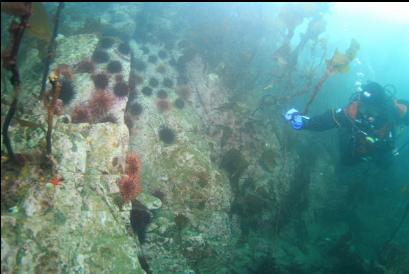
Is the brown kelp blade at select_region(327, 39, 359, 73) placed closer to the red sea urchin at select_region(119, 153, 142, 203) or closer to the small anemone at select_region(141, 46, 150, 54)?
the red sea urchin at select_region(119, 153, 142, 203)

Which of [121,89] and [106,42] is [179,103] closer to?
[121,89]

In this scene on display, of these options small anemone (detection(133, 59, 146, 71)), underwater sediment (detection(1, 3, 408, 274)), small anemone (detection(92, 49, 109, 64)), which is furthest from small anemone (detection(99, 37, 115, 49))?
small anemone (detection(133, 59, 146, 71))

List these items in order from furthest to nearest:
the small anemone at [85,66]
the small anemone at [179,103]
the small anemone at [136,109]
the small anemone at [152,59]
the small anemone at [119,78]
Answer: the small anemone at [152,59], the small anemone at [179,103], the small anemone at [136,109], the small anemone at [119,78], the small anemone at [85,66]

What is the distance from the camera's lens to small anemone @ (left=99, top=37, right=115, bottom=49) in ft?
38.8

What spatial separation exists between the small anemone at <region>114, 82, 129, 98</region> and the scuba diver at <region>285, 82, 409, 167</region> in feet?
17.6

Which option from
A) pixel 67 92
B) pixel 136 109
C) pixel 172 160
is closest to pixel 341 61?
pixel 172 160

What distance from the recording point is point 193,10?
60.8 feet

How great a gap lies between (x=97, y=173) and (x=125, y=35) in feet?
28.5

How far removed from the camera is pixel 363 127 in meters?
11.2

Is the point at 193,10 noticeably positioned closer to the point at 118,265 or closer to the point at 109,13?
the point at 109,13

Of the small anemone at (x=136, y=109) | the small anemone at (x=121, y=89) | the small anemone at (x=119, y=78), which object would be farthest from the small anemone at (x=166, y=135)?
the small anemone at (x=119, y=78)

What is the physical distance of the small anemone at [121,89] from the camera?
414 inches

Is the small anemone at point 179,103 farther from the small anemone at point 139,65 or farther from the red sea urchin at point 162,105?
the small anemone at point 139,65

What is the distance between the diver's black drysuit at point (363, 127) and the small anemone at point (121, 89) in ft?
19.9
